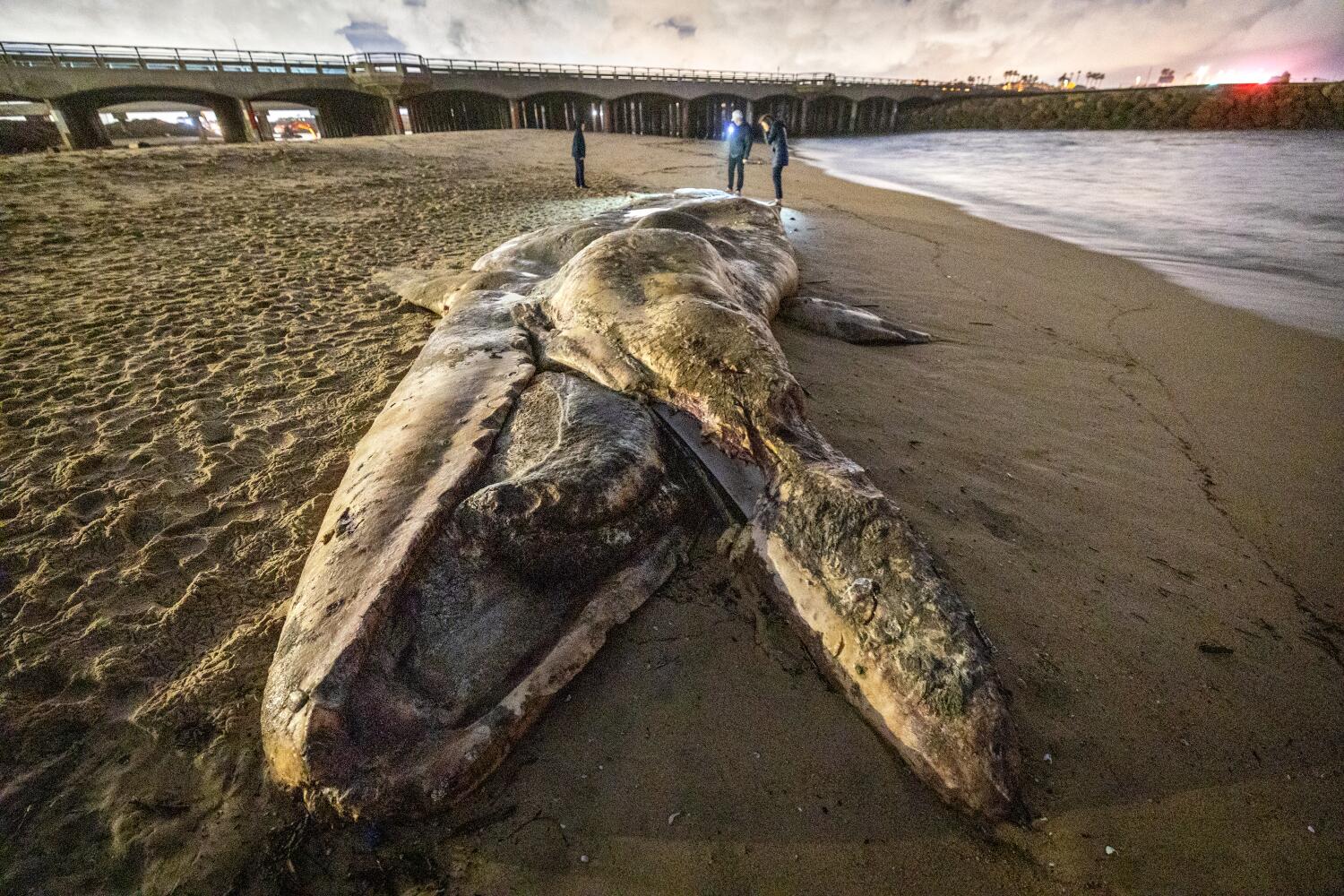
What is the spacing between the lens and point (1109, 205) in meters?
14.0

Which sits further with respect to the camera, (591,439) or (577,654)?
(591,439)

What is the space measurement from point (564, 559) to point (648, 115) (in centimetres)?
5092

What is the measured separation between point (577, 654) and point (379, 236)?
29.0 ft

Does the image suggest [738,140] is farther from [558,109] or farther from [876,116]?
[876,116]

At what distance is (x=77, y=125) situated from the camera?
83.6 ft

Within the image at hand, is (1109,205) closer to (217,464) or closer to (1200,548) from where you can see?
(1200,548)

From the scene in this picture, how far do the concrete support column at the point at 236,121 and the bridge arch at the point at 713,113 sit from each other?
29.3 meters

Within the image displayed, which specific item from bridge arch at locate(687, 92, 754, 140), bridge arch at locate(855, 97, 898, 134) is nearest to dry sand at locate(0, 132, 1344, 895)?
bridge arch at locate(687, 92, 754, 140)

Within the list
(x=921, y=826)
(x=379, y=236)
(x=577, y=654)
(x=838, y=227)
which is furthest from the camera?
(x=838, y=227)

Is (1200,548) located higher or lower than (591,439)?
lower

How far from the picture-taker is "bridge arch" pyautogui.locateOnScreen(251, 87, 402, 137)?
32.8 metres

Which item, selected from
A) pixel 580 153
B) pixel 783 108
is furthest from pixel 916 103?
pixel 580 153

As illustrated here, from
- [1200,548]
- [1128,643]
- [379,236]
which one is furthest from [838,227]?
[1128,643]

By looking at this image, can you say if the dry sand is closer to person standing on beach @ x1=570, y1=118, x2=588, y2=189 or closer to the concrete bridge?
person standing on beach @ x1=570, y1=118, x2=588, y2=189
